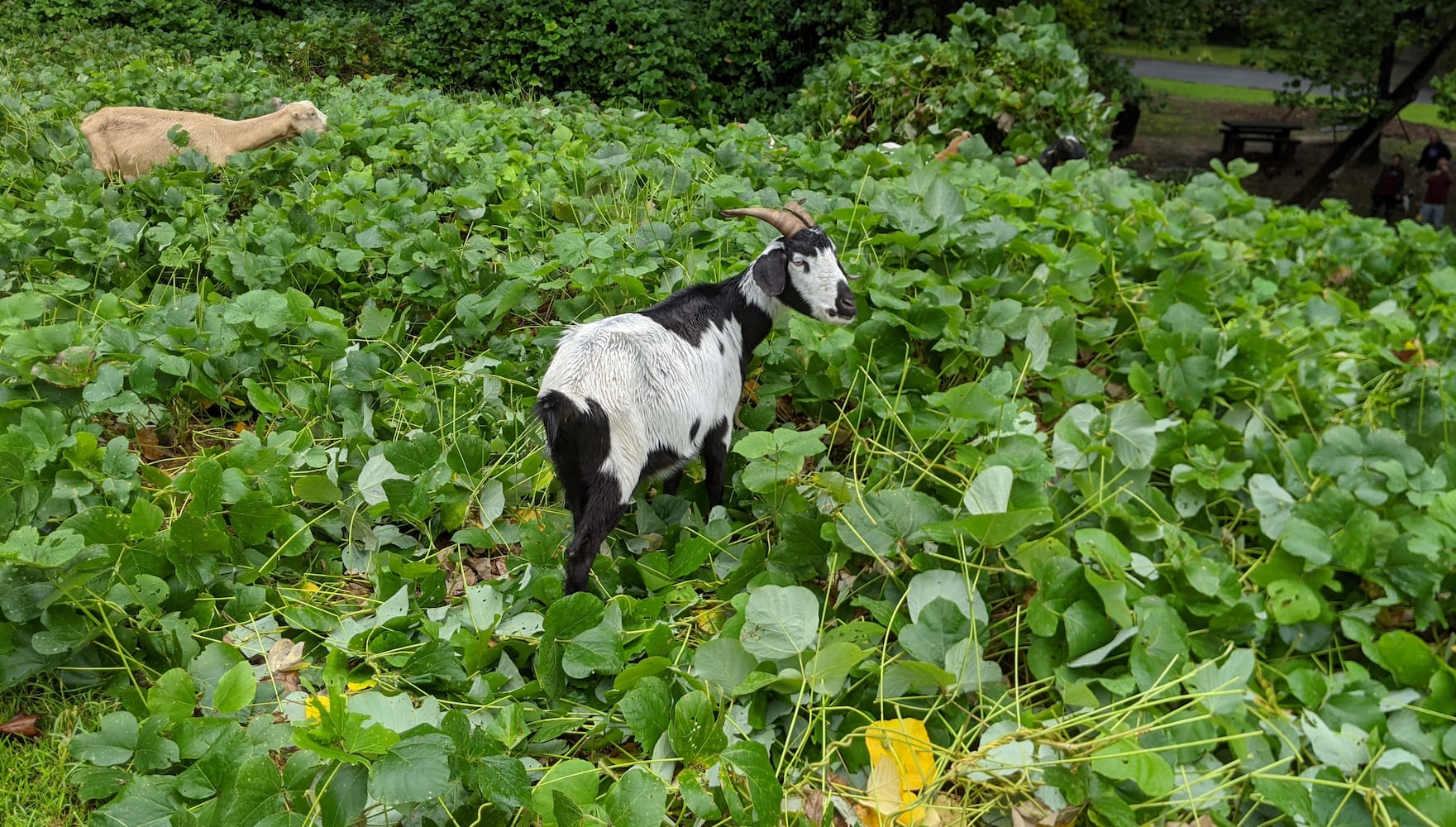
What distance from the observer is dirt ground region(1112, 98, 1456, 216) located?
12469 mm

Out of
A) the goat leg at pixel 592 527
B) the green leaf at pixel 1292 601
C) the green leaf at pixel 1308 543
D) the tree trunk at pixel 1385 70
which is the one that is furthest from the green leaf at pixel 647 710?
the tree trunk at pixel 1385 70

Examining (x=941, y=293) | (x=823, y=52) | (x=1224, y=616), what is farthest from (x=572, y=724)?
(x=823, y=52)

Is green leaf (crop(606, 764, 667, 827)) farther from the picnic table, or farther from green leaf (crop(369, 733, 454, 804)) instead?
the picnic table

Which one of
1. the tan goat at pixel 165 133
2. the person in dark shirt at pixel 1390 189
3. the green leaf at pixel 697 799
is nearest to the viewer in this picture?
the green leaf at pixel 697 799

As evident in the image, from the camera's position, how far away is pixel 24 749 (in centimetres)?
206

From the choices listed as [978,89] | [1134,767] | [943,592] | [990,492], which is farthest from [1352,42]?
[1134,767]

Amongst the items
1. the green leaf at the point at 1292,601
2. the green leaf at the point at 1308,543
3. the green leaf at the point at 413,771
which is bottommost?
the green leaf at the point at 1292,601

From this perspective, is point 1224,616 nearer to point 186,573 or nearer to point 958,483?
point 958,483

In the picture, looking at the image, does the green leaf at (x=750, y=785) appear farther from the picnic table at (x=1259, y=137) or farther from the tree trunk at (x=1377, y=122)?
the picnic table at (x=1259, y=137)

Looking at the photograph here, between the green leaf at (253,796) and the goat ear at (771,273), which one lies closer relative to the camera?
the green leaf at (253,796)

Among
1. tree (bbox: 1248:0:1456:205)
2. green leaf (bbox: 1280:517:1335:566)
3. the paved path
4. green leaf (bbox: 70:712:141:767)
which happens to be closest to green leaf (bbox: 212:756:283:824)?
green leaf (bbox: 70:712:141:767)

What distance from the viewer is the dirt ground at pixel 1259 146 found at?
12469mm

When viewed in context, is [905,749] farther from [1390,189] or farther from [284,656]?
[1390,189]

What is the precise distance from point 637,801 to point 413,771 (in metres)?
0.43
